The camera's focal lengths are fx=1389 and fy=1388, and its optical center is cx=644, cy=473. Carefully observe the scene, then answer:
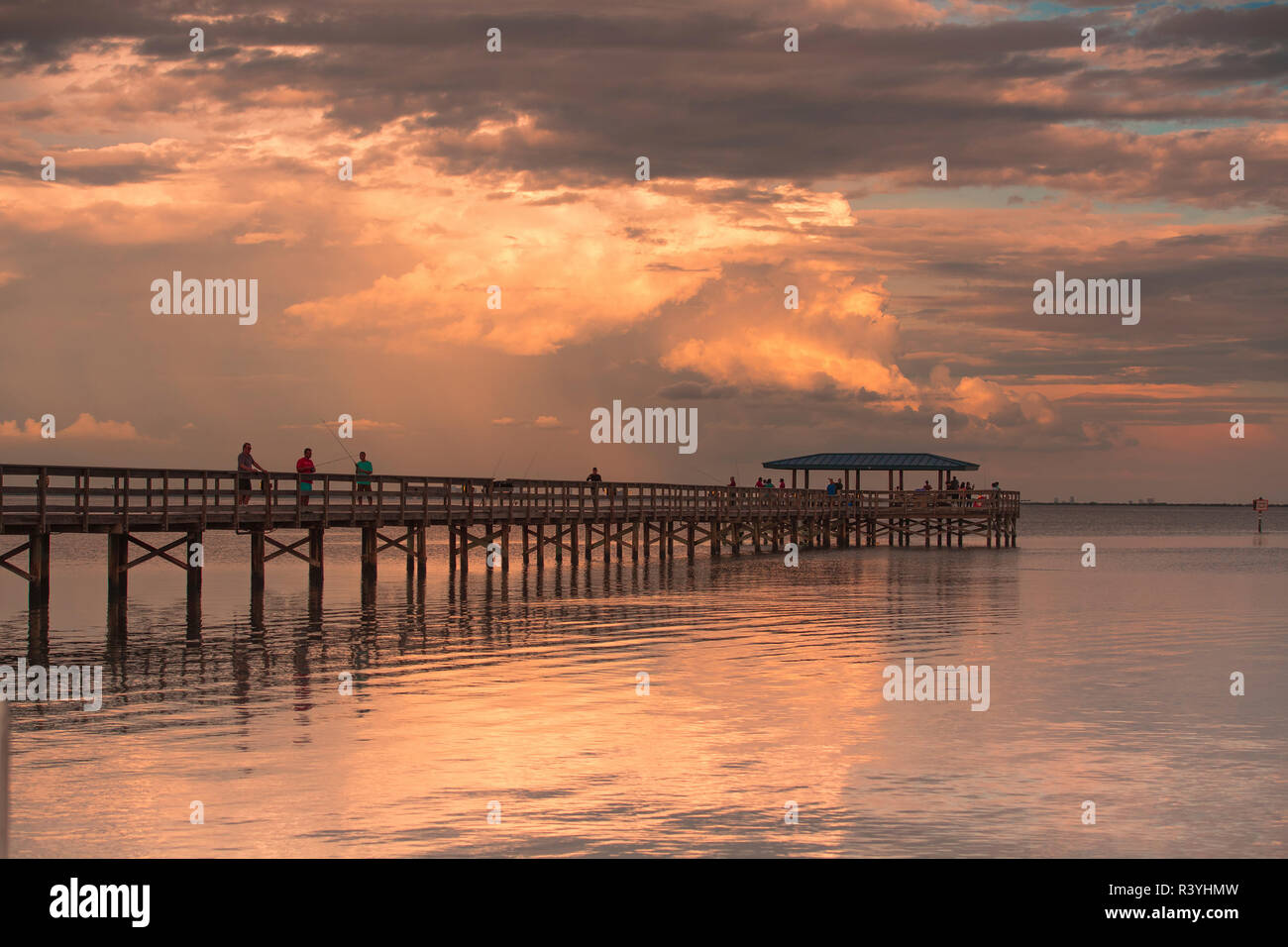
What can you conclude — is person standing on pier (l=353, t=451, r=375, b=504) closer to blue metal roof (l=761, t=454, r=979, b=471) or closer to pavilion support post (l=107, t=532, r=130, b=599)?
pavilion support post (l=107, t=532, r=130, b=599)

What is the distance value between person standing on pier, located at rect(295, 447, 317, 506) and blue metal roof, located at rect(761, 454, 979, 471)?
46.9m

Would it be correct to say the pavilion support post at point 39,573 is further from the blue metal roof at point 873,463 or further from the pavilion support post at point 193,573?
the blue metal roof at point 873,463

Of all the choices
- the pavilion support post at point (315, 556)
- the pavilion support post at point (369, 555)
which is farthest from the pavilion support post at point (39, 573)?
the pavilion support post at point (369, 555)

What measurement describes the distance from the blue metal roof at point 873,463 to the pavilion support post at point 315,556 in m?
47.6

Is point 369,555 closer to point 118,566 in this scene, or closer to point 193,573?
point 193,573

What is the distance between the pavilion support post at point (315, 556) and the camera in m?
31.6

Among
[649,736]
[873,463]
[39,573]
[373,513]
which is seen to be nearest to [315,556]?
[373,513]

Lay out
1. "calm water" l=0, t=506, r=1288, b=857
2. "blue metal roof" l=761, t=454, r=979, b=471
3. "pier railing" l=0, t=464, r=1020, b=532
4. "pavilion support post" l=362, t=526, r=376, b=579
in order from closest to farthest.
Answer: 1. "calm water" l=0, t=506, r=1288, b=857
2. "pier railing" l=0, t=464, r=1020, b=532
3. "pavilion support post" l=362, t=526, r=376, b=579
4. "blue metal roof" l=761, t=454, r=979, b=471

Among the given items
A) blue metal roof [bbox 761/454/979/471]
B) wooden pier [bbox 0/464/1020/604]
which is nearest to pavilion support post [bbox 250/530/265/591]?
wooden pier [bbox 0/464/1020/604]

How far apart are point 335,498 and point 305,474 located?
10.4ft

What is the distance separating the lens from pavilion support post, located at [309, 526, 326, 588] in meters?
31.6

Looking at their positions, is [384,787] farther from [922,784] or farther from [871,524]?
[871,524]
